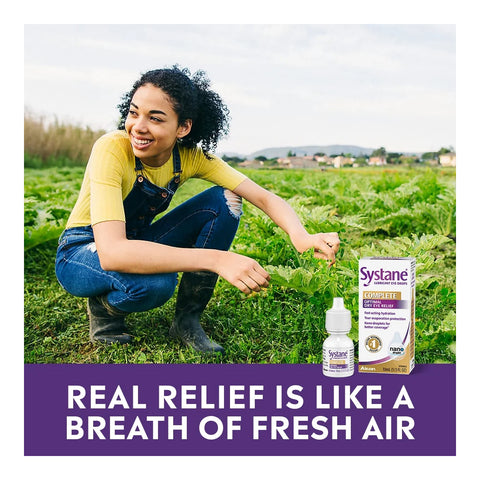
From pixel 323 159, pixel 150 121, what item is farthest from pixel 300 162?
pixel 150 121

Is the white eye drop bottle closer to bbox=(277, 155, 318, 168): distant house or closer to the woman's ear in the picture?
the woman's ear

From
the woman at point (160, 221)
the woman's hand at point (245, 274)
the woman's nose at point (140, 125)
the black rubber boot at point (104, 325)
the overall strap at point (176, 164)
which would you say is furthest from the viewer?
the black rubber boot at point (104, 325)

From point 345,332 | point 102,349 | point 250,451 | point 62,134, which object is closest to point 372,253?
point 345,332

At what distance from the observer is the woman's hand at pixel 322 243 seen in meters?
2.77

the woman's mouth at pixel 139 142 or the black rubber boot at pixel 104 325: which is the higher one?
the woman's mouth at pixel 139 142

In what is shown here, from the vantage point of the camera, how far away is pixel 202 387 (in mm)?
2473

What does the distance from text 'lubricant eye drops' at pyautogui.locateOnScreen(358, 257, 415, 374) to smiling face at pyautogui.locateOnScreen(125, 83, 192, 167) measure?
95 cm

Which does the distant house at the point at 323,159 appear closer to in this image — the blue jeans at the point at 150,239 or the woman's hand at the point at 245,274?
the blue jeans at the point at 150,239

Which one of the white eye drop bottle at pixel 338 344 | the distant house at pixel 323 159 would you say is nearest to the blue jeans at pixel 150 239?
the white eye drop bottle at pixel 338 344

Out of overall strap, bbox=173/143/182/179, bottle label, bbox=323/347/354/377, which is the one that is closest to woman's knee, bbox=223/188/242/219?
overall strap, bbox=173/143/182/179

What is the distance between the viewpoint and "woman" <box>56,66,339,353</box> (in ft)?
7.86

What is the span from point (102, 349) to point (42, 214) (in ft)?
5.42

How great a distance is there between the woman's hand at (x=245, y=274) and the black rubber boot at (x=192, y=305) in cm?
60

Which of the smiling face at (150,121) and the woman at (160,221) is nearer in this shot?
the woman at (160,221)
